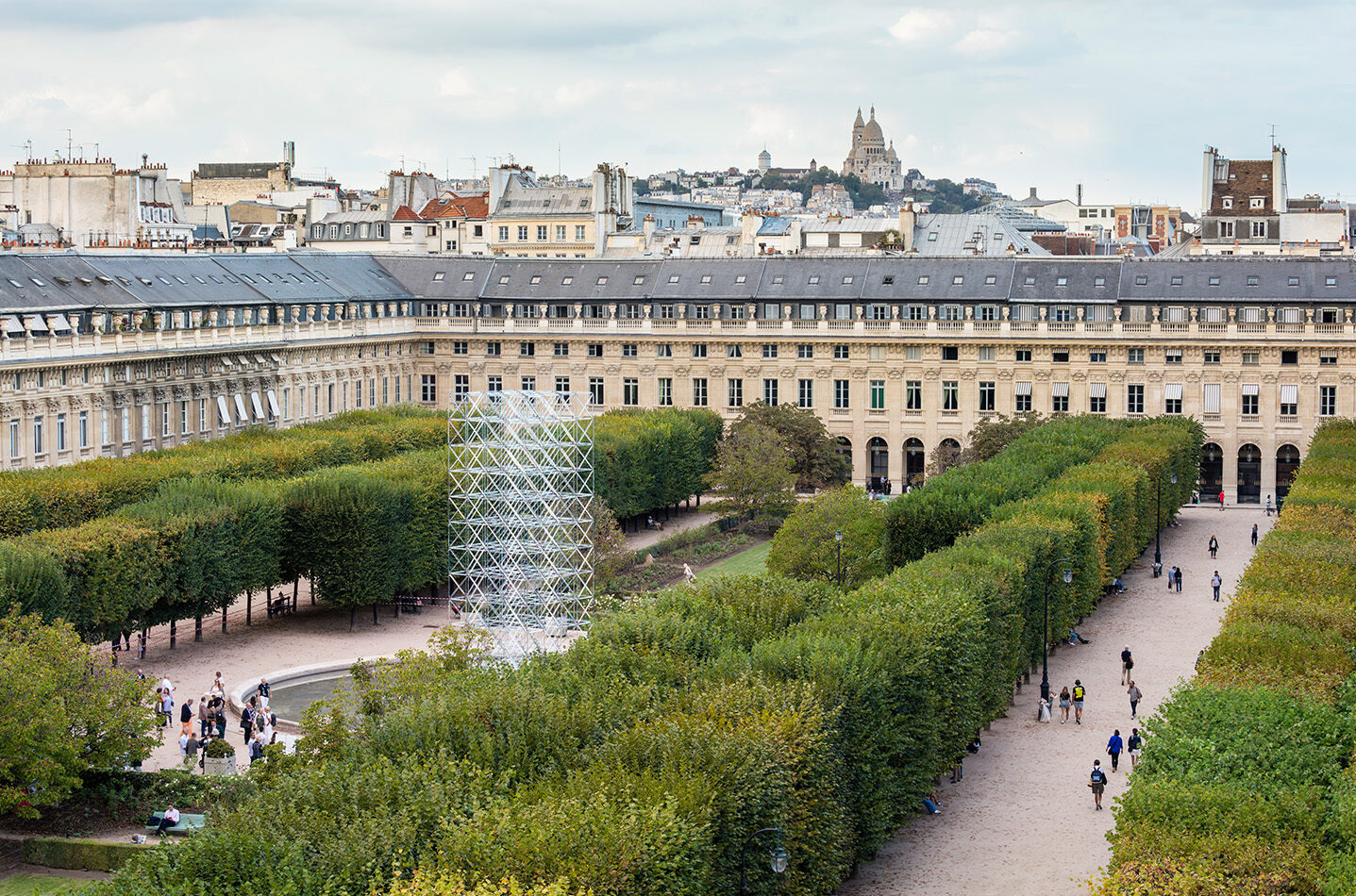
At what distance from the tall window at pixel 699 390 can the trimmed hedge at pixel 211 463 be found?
63.5ft

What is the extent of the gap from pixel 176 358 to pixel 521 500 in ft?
106

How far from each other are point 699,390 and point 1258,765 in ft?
251

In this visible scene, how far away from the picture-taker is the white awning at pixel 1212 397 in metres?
101

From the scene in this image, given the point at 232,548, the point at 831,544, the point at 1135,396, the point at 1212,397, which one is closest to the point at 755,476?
the point at 831,544

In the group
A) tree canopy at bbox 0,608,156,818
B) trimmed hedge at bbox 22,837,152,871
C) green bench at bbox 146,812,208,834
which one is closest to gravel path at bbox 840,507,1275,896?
green bench at bbox 146,812,208,834

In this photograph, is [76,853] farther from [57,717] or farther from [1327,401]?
[1327,401]

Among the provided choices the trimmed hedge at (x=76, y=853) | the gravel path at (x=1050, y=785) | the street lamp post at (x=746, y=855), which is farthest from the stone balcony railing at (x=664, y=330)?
the street lamp post at (x=746, y=855)

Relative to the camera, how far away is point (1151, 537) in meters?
82.9

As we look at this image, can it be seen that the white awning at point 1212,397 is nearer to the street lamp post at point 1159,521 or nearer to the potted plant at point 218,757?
the street lamp post at point 1159,521

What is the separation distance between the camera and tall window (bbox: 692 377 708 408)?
110 meters

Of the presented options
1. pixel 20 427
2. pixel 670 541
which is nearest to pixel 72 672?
pixel 20 427

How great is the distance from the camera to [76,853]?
39250mm

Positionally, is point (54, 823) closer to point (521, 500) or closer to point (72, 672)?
point (72, 672)

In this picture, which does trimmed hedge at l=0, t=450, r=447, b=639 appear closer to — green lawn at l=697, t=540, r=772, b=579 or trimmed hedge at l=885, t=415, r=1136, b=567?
green lawn at l=697, t=540, r=772, b=579
